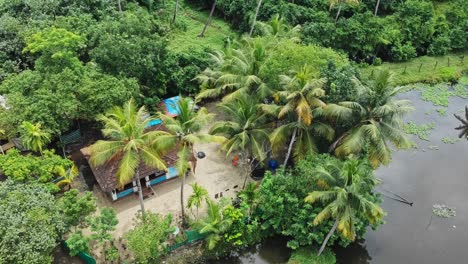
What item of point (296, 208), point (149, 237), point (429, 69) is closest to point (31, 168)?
point (149, 237)

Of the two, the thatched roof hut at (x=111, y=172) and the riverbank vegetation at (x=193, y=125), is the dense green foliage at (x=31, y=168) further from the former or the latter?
the thatched roof hut at (x=111, y=172)

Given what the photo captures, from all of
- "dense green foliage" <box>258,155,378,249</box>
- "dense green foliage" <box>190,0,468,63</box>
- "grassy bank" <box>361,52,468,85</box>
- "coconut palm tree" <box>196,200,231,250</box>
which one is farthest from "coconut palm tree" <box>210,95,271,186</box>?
"grassy bank" <box>361,52,468,85</box>

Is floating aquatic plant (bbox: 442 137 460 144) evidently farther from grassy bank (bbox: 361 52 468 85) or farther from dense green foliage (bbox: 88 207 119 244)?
dense green foliage (bbox: 88 207 119 244)

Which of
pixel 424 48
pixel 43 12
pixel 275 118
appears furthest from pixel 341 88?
pixel 43 12

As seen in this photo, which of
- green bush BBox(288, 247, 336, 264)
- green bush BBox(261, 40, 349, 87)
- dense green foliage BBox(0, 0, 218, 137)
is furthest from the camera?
green bush BBox(261, 40, 349, 87)

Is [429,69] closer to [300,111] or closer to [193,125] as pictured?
[300,111]

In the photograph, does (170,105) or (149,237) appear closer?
(149,237)

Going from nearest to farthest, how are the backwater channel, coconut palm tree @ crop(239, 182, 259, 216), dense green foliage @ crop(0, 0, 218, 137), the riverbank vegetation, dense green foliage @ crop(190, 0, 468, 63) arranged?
the riverbank vegetation < coconut palm tree @ crop(239, 182, 259, 216) < the backwater channel < dense green foliage @ crop(0, 0, 218, 137) < dense green foliage @ crop(190, 0, 468, 63)
